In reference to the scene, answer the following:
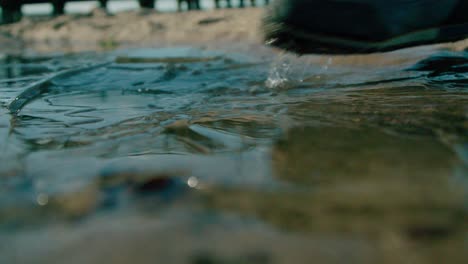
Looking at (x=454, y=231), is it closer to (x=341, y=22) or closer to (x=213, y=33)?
(x=341, y=22)

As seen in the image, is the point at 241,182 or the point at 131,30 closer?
the point at 241,182

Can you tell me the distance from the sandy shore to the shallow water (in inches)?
182

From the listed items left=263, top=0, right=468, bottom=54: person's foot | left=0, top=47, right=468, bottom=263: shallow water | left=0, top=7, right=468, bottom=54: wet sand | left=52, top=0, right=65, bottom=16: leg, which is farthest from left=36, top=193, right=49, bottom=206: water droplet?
left=52, top=0, right=65, bottom=16: leg

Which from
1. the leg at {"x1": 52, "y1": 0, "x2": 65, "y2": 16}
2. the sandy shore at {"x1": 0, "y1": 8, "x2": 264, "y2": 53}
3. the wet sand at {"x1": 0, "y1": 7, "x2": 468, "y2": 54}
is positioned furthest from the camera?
the leg at {"x1": 52, "y1": 0, "x2": 65, "y2": 16}

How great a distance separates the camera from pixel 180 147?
43.0 inches

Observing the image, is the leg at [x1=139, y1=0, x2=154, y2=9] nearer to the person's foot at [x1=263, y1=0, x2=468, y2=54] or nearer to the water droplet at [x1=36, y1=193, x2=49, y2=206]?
the person's foot at [x1=263, y1=0, x2=468, y2=54]

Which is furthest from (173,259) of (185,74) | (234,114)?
(185,74)

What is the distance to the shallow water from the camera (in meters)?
0.64

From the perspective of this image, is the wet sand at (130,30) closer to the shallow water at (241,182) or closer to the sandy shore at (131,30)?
the sandy shore at (131,30)

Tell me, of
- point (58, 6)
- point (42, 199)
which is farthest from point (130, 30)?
point (42, 199)

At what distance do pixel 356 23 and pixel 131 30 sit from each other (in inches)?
280

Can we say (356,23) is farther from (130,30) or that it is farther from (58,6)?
(58,6)

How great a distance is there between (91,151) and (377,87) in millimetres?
1507

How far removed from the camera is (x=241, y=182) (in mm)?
848
